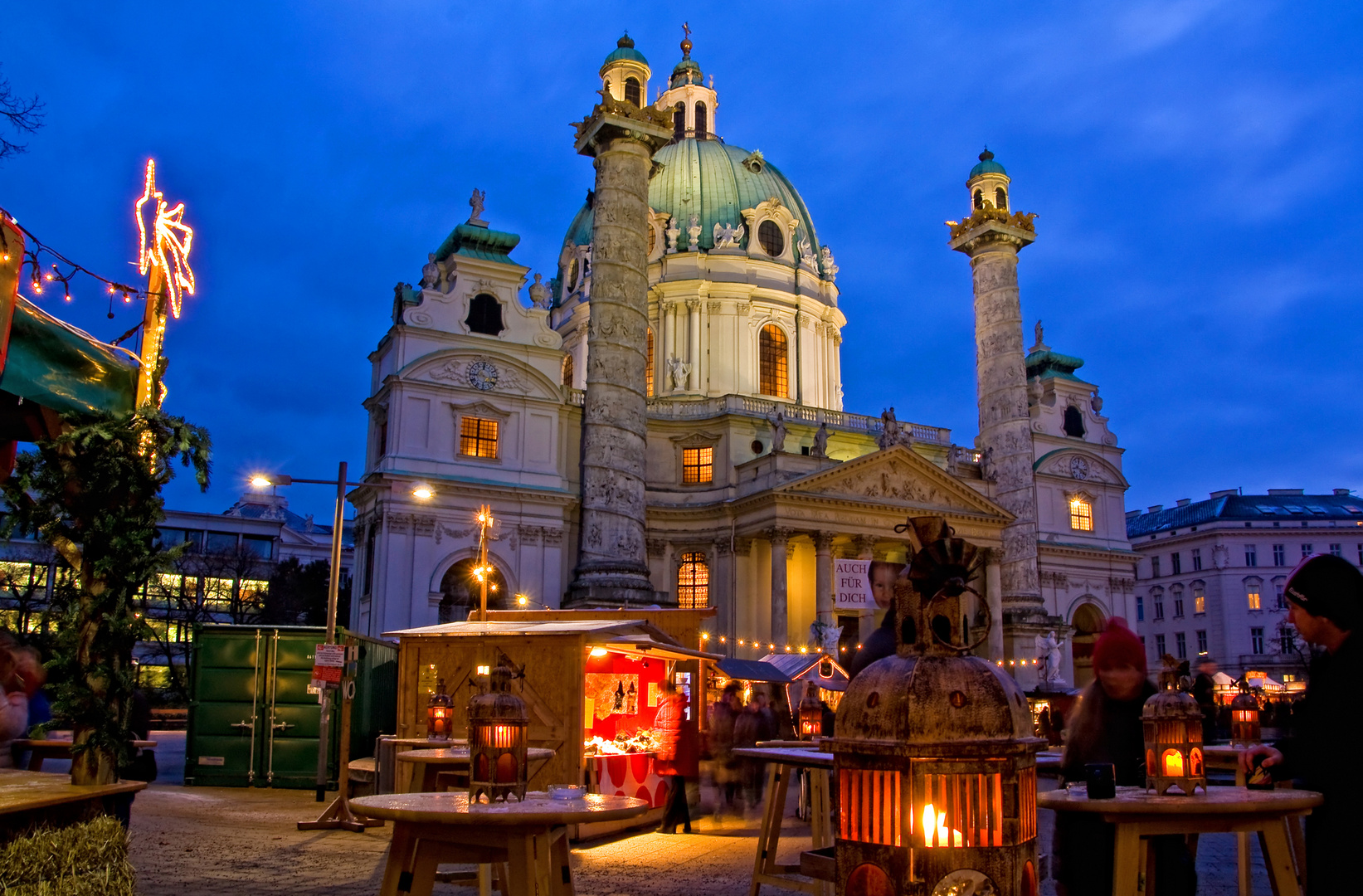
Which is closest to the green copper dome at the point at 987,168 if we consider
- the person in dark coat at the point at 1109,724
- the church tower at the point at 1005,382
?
the church tower at the point at 1005,382

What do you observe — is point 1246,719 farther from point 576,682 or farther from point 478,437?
point 478,437

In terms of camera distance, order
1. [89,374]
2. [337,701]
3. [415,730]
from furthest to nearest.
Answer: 1. [337,701]
2. [415,730]
3. [89,374]

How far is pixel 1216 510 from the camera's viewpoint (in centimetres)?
7494

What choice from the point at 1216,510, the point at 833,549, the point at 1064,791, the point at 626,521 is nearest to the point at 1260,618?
the point at 1216,510

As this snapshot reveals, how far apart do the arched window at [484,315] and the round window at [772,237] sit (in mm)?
18362

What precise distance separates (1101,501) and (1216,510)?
27.3 meters

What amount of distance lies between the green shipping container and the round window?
128 ft

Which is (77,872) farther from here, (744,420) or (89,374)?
(744,420)

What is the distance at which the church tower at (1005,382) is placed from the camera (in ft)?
133

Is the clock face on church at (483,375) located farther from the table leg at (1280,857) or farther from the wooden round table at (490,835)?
the table leg at (1280,857)

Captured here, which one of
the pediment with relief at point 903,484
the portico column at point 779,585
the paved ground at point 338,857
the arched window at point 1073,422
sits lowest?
the paved ground at point 338,857

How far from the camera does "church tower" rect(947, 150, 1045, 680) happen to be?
4050 cm

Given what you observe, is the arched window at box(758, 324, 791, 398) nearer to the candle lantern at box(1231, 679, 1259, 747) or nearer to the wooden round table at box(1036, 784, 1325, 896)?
the candle lantern at box(1231, 679, 1259, 747)

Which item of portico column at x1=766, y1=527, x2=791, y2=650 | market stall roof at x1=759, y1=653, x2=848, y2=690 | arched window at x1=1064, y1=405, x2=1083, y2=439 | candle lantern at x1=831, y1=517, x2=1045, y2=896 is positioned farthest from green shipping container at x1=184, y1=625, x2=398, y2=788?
arched window at x1=1064, y1=405, x2=1083, y2=439
